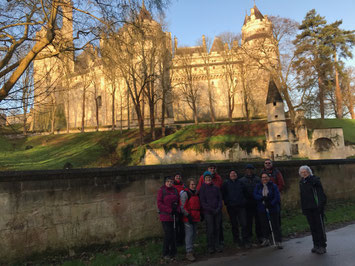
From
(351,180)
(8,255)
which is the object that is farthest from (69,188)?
(351,180)

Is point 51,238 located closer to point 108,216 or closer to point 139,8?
point 108,216

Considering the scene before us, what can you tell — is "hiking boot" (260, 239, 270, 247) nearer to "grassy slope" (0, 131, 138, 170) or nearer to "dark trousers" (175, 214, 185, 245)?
"dark trousers" (175, 214, 185, 245)

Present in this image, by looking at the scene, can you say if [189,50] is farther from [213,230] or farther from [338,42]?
[213,230]

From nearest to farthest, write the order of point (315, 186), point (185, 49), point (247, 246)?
1. point (315, 186)
2. point (247, 246)
3. point (185, 49)

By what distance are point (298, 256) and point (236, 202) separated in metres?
1.47

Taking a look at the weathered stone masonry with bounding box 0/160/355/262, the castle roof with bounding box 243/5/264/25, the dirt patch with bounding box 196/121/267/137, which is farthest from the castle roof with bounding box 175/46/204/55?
the weathered stone masonry with bounding box 0/160/355/262

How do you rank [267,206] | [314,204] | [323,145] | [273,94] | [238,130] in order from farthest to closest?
1. [238,130]
2. [323,145]
3. [273,94]
4. [267,206]
5. [314,204]

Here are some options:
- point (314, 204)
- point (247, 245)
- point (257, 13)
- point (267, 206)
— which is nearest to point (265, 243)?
point (247, 245)

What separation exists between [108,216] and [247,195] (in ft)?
9.70

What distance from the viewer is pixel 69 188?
209 inches

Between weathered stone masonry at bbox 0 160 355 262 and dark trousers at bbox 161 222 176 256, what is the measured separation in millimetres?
1063

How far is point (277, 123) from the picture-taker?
71.8 feet

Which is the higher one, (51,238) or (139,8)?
(139,8)

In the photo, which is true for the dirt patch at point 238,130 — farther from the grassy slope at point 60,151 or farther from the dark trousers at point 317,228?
the dark trousers at point 317,228
